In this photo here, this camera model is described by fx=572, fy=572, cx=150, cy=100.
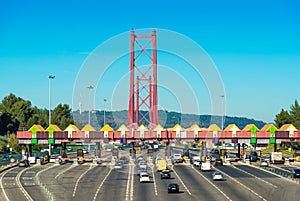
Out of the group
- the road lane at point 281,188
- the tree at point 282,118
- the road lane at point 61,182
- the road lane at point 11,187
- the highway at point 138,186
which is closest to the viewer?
the road lane at point 281,188

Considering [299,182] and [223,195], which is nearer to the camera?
[223,195]

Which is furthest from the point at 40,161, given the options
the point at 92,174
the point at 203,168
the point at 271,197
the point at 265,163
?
the point at 271,197

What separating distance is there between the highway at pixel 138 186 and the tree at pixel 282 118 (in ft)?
326

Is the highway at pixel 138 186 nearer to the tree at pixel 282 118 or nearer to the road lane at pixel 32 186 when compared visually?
the road lane at pixel 32 186

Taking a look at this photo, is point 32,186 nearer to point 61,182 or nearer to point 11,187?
point 11,187

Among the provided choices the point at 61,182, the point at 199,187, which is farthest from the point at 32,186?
the point at 199,187

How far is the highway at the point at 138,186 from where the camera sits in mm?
62094

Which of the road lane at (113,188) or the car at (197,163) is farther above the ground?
the car at (197,163)

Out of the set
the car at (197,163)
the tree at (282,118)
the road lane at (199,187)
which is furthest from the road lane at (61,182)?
the tree at (282,118)

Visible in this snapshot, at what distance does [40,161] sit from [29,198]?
193ft

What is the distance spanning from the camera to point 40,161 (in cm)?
11862

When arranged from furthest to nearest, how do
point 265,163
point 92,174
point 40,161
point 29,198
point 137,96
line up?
point 137,96 < point 40,161 < point 265,163 < point 92,174 < point 29,198

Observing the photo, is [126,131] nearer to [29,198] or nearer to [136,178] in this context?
[136,178]

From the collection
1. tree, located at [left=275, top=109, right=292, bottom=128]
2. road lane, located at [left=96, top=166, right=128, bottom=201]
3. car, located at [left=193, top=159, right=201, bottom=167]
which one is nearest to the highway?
road lane, located at [left=96, top=166, right=128, bottom=201]
